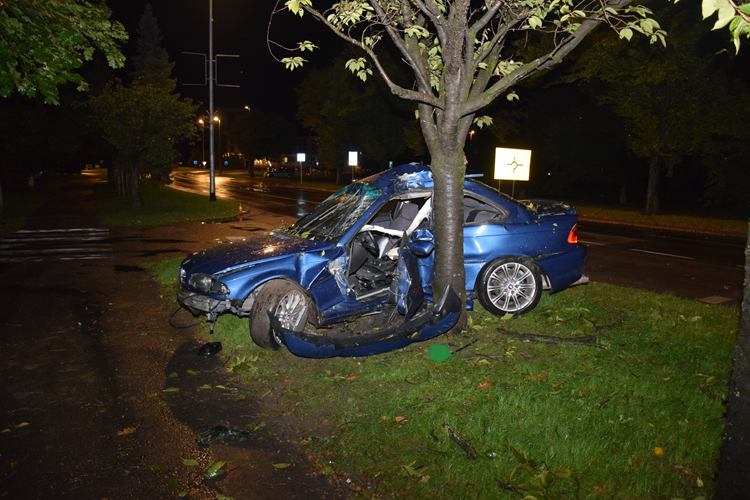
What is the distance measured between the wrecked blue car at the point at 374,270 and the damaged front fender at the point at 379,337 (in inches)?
0.4

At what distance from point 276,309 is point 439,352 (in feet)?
5.79

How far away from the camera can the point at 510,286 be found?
6992 millimetres

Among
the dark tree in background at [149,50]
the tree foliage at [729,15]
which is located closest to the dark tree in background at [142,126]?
the tree foliage at [729,15]

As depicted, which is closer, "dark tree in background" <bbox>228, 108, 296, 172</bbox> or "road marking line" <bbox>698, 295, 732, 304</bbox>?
"road marking line" <bbox>698, 295, 732, 304</bbox>

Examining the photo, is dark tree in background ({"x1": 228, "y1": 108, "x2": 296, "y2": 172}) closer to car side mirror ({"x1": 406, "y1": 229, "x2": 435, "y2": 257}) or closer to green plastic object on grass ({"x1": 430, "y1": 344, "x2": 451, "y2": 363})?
car side mirror ({"x1": 406, "y1": 229, "x2": 435, "y2": 257})

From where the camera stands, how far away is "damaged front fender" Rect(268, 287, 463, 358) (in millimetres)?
5102

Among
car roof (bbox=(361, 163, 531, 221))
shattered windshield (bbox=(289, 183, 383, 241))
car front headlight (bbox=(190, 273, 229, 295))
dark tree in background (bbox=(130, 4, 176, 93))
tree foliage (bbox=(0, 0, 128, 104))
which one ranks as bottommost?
car front headlight (bbox=(190, 273, 229, 295))

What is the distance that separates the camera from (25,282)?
9.72 metres

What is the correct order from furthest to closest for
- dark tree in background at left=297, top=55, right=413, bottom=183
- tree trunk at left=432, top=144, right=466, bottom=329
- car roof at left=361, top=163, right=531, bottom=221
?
dark tree in background at left=297, top=55, right=413, bottom=183 < car roof at left=361, top=163, right=531, bottom=221 < tree trunk at left=432, top=144, right=466, bottom=329

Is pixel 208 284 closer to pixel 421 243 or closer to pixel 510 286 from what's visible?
pixel 421 243

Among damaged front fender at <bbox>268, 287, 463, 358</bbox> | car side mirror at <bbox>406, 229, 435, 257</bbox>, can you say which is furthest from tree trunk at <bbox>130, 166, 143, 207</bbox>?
damaged front fender at <bbox>268, 287, 463, 358</bbox>

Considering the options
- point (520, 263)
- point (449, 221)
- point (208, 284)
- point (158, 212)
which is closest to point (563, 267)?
point (520, 263)

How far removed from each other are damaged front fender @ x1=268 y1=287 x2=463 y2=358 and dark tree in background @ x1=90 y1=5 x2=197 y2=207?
22.2m

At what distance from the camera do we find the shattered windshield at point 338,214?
654cm
